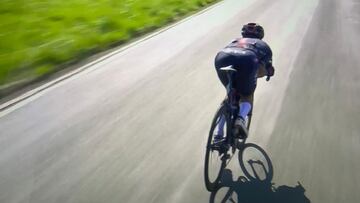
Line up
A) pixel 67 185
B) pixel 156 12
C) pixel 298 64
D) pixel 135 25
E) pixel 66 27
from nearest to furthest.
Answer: pixel 67 185 < pixel 298 64 < pixel 66 27 < pixel 135 25 < pixel 156 12

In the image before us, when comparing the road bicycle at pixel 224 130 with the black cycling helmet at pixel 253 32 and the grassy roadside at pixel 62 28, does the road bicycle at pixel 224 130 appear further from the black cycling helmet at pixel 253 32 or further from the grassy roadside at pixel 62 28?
the grassy roadside at pixel 62 28

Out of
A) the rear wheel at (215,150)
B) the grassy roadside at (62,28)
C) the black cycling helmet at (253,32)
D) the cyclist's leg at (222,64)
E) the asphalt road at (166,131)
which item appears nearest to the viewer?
the rear wheel at (215,150)

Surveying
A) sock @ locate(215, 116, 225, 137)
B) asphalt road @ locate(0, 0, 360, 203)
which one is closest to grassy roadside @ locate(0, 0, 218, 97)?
asphalt road @ locate(0, 0, 360, 203)

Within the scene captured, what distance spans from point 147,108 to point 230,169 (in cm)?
257

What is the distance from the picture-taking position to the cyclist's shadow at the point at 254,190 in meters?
5.00

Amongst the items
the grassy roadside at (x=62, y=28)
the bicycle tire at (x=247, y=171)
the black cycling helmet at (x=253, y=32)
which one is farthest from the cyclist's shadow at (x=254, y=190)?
the grassy roadside at (x=62, y=28)

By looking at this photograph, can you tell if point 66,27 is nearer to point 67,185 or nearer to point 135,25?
point 135,25

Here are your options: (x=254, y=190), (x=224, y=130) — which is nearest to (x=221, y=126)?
(x=224, y=130)

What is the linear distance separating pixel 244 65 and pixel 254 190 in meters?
1.54

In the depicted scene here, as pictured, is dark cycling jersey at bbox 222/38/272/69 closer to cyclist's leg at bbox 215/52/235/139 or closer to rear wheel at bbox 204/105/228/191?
cyclist's leg at bbox 215/52/235/139

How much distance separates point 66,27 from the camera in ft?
42.9

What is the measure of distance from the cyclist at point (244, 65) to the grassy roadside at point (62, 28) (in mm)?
5093

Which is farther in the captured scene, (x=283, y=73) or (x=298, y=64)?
(x=298, y=64)

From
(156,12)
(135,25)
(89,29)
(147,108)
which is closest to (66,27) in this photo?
(89,29)
